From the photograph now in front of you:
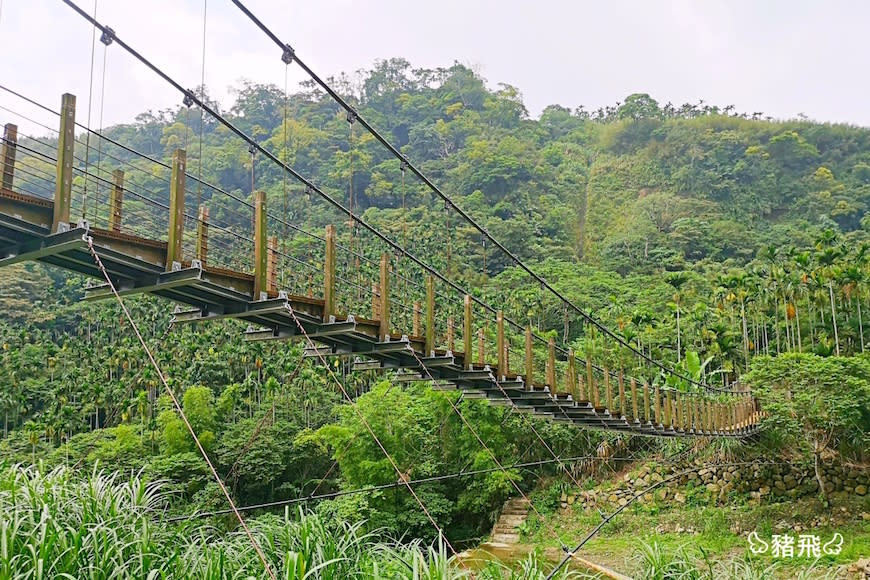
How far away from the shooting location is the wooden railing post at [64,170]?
11.7 ft

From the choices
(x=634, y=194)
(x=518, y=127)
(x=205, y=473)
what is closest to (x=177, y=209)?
(x=205, y=473)

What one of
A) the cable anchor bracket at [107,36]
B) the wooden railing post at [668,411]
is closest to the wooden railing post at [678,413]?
the wooden railing post at [668,411]

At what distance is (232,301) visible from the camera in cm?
465

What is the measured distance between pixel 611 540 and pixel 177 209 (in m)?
13.0

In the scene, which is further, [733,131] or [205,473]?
[733,131]

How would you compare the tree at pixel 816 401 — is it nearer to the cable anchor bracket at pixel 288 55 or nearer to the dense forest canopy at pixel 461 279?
the dense forest canopy at pixel 461 279

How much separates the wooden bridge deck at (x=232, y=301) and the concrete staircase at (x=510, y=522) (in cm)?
878

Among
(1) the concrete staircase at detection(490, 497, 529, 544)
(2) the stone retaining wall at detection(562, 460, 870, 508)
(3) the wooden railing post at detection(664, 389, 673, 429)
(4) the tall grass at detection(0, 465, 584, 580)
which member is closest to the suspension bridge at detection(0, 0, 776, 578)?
(4) the tall grass at detection(0, 465, 584, 580)

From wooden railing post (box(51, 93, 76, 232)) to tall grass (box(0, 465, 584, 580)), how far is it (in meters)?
1.27

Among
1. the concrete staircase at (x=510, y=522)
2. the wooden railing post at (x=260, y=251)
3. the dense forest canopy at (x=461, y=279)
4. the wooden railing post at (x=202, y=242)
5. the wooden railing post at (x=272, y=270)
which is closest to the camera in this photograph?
the wooden railing post at (x=202, y=242)

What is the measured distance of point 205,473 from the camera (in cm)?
1766

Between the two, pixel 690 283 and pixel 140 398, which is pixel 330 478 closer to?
pixel 140 398

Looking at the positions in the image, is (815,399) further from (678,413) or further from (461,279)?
(461,279)

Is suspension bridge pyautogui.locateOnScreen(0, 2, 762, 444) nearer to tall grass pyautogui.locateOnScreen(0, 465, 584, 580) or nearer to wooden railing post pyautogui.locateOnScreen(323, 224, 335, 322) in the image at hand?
wooden railing post pyautogui.locateOnScreen(323, 224, 335, 322)
